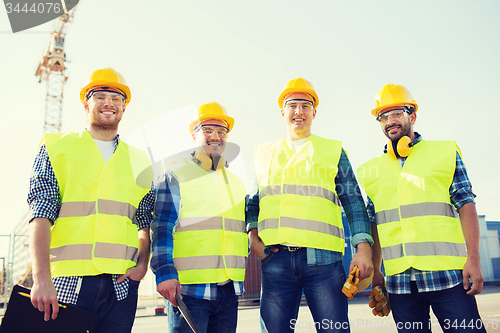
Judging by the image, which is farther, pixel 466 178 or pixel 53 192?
pixel 466 178

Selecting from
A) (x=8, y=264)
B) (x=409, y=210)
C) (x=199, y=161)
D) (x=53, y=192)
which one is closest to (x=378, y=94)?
(x=409, y=210)

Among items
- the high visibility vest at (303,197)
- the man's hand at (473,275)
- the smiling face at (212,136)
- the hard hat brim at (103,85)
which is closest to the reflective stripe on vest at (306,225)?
the high visibility vest at (303,197)

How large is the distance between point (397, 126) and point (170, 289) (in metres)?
2.36

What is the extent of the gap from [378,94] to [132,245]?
2520 mm

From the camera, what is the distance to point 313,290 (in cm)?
286

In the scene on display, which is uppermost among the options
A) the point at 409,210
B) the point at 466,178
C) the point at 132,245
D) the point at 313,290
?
the point at 466,178

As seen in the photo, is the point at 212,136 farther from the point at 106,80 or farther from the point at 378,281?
the point at 378,281

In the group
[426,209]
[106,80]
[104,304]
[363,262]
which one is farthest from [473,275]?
[106,80]

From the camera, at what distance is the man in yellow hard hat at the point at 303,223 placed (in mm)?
2885

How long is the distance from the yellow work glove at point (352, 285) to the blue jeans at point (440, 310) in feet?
1.55

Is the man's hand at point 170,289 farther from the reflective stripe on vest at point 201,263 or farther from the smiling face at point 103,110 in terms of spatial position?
the smiling face at point 103,110

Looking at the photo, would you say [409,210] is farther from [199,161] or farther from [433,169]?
A: [199,161]

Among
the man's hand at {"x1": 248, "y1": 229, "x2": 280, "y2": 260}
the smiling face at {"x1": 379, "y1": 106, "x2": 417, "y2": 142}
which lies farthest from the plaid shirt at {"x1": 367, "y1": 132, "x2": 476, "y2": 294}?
the man's hand at {"x1": 248, "y1": 229, "x2": 280, "y2": 260}

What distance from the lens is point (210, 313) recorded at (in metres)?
2.82
